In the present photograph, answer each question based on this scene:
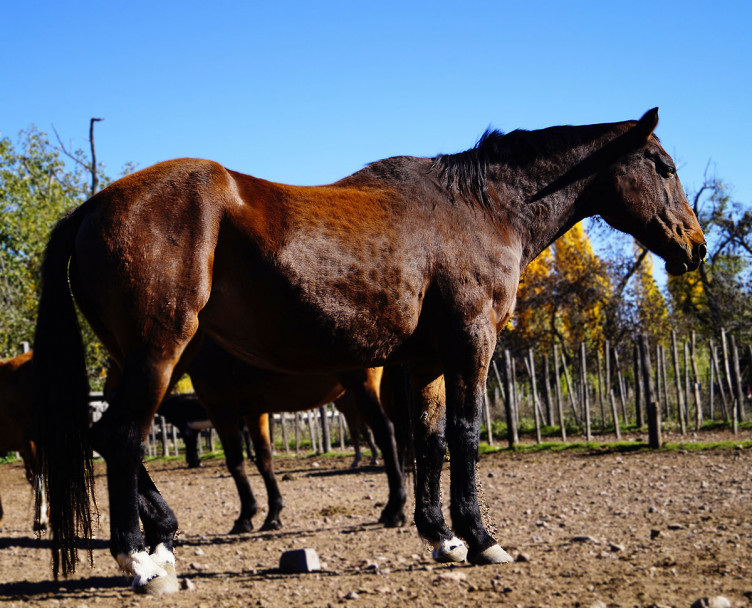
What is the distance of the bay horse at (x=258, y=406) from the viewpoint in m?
6.79

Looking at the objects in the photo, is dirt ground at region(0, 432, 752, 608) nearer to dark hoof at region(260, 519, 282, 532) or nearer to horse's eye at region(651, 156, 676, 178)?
dark hoof at region(260, 519, 282, 532)

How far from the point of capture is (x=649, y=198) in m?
4.63

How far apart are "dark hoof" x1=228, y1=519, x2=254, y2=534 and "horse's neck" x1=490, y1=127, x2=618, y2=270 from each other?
12.5ft

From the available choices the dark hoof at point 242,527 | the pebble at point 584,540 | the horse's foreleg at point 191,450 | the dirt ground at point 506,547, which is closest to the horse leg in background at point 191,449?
the horse's foreleg at point 191,450

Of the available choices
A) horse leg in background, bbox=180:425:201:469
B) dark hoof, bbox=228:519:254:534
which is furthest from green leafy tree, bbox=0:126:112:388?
dark hoof, bbox=228:519:254:534

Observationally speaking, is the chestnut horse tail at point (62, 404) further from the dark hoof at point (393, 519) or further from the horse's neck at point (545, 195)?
the dark hoof at point (393, 519)

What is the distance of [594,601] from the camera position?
10.2 ft

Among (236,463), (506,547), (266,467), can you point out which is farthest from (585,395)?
(506,547)

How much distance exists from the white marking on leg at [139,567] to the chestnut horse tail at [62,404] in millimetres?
231

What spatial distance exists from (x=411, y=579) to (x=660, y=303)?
87.8 ft

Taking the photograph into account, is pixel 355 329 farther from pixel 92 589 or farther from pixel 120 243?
pixel 92 589

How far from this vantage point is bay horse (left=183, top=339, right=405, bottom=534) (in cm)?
679

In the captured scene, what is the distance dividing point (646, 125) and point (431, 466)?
2.48m

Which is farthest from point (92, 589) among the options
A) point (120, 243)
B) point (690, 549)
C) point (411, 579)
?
point (690, 549)
